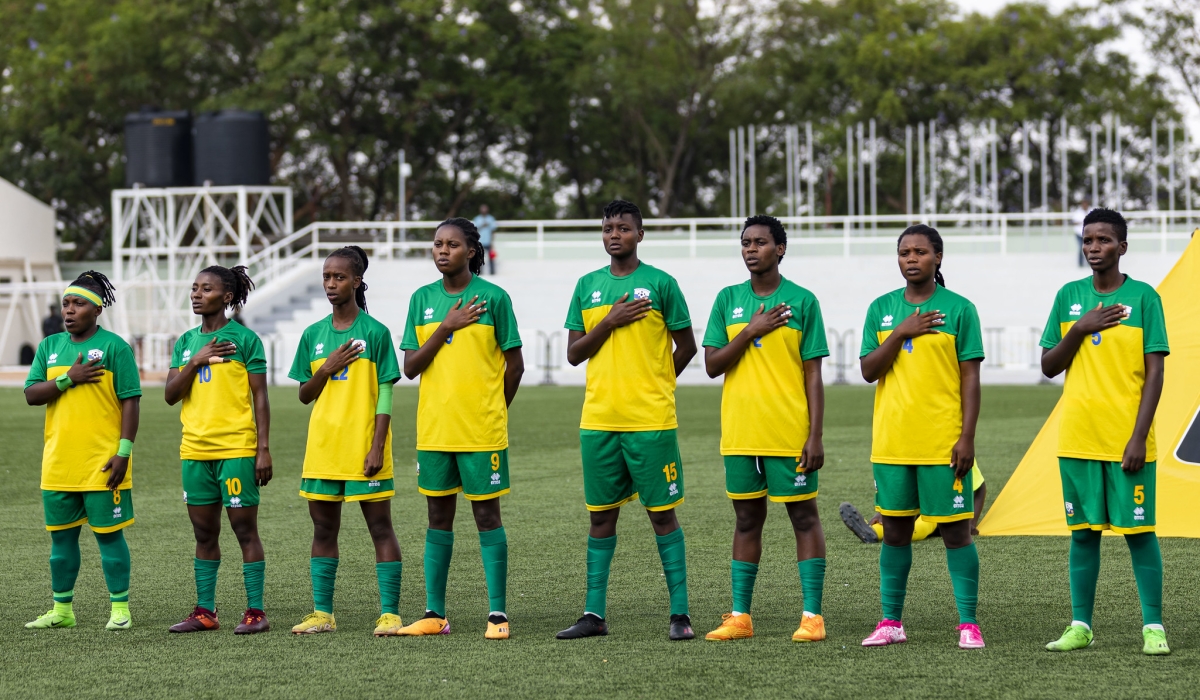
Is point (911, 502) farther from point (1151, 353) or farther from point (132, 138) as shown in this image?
point (132, 138)

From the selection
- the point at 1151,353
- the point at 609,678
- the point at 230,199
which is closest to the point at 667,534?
the point at 609,678

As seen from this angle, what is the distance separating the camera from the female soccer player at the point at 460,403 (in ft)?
21.1

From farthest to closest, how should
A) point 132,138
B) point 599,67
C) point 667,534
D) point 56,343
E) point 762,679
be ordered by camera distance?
point 599,67 → point 132,138 → point 56,343 → point 667,534 → point 762,679

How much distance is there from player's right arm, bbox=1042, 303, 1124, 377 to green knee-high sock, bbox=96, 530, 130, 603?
459 cm

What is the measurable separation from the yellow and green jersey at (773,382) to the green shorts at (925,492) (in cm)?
43

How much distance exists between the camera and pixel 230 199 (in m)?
37.4

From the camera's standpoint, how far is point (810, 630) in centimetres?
616

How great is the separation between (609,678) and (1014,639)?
1972 mm

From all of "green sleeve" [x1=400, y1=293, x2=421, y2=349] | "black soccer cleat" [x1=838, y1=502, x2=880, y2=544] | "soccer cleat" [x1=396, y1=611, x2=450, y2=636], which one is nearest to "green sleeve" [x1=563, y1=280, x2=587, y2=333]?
"green sleeve" [x1=400, y1=293, x2=421, y2=349]

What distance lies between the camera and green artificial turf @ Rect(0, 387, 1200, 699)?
5.47m

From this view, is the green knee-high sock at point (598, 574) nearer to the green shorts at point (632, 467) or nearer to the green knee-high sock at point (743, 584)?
the green shorts at point (632, 467)

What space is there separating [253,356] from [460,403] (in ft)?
3.87

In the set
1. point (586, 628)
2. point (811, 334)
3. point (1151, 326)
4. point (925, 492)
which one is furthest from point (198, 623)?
point (1151, 326)

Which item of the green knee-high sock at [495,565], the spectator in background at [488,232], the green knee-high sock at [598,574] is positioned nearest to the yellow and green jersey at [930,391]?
the green knee-high sock at [598,574]
